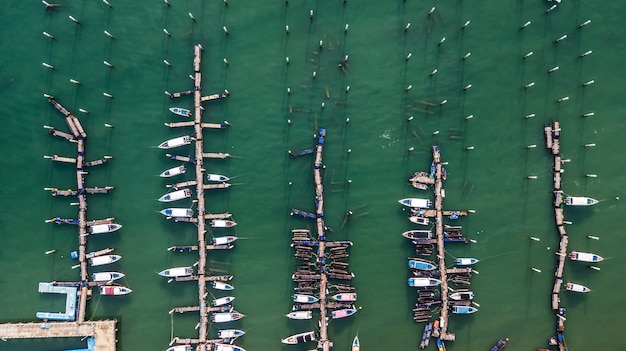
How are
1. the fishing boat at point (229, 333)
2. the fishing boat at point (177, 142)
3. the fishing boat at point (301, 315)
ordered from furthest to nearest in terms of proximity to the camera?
the fishing boat at point (229, 333), the fishing boat at point (301, 315), the fishing boat at point (177, 142)

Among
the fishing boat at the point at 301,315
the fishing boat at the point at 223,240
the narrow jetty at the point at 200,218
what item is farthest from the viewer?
the fishing boat at the point at 301,315

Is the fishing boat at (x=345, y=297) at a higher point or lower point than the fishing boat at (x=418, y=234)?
lower

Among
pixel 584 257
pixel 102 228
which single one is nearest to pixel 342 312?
pixel 584 257

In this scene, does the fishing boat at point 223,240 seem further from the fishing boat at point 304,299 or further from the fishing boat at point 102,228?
the fishing boat at point 102,228

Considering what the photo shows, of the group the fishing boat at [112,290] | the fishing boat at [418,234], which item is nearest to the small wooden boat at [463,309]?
the fishing boat at [418,234]

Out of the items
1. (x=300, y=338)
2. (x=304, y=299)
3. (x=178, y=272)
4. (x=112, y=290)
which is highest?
(x=178, y=272)

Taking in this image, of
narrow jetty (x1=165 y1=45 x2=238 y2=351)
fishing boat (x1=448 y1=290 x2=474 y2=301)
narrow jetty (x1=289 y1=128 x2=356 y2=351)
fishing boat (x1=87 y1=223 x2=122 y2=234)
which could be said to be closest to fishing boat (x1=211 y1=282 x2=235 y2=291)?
narrow jetty (x1=165 y1=45 x2=238 y2=351)

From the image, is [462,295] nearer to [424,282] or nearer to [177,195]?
[424,282]
